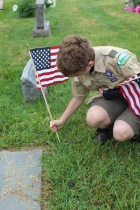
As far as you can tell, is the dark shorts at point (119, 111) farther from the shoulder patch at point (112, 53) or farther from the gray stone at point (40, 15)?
the gray stone at point (40, 15)

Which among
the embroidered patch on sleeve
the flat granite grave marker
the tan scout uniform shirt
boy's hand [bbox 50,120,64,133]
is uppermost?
the embroidered patch on sleeve

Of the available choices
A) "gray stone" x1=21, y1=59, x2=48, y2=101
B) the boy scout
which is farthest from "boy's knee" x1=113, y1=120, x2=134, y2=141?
"gray stone" x1=21, y1=59, x2=48, y2=101

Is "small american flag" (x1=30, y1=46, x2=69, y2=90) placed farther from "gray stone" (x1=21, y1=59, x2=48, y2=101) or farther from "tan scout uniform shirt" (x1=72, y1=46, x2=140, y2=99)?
"gray stone" (x1=21, y1=59, x2=48, y2=101)

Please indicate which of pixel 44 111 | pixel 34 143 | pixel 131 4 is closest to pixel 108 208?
pixel 34 143

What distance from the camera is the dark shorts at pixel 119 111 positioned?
6.19ft

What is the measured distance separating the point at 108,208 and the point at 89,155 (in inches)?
22.1

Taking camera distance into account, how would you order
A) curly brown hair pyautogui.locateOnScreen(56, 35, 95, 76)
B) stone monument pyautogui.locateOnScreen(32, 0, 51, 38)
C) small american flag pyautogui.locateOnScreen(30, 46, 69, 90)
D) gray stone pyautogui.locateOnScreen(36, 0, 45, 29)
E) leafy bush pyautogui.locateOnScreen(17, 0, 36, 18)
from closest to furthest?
curly brown hair pyautogui.locateOnScreen(56, 35, 95, 76)
small american flag pyautogui.locateOnScreen(30, 46, 69, 90)
stone monument pyautogui.locateOnScreen(32, 0, 51, 38)
gray stone pyautogui.locateOnScreen(36, 0, 45, 29)
leafy bush pyautogui.locateOnScreen(17, 0, 36, 18)

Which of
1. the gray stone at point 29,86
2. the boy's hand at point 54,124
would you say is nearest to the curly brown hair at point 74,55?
the boy's hand at point 54,124

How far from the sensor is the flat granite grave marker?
1679 mm

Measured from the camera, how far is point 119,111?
2.05 m

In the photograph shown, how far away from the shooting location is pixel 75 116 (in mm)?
2621

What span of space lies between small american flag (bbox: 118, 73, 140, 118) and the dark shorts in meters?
0.07

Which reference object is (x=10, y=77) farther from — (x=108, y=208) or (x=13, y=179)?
(x=108, y=208)

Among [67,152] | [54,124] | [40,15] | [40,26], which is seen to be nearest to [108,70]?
[54,124]
